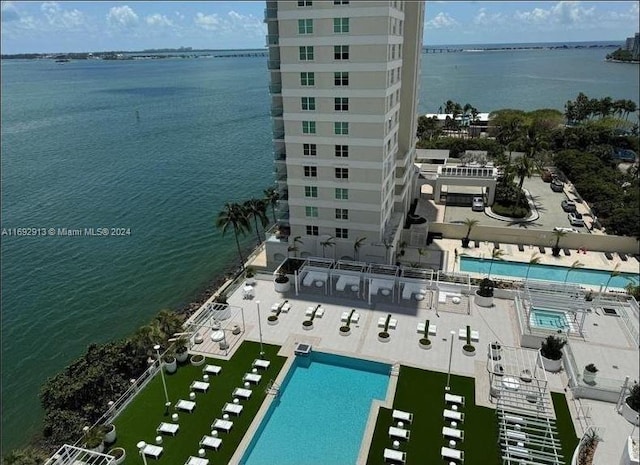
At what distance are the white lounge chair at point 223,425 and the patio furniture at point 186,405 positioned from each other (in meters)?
2.48

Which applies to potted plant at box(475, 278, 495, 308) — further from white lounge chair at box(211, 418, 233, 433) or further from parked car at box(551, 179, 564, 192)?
parked car at box(551, 179, 564, 192)

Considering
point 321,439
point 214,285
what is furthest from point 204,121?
point 321,439

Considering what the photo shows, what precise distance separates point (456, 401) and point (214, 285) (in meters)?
37.7

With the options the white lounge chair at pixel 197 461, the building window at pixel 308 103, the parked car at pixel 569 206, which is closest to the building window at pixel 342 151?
the building window at pixel 308 103

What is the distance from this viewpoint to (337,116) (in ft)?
146

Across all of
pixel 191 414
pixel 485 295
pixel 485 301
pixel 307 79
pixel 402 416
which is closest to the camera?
pixel 402 416

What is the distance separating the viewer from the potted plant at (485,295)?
140 feet

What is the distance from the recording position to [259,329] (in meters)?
40.1

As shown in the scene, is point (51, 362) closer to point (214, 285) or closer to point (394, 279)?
point (214, 285)

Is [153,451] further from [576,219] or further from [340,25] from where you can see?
[576,219]

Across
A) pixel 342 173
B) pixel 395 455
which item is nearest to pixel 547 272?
Answer: pixel 342 173

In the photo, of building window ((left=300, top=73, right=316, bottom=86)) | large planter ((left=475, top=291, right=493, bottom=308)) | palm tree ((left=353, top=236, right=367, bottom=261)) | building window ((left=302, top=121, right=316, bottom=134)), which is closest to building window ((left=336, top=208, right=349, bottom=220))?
palm tree ((left=353, top=236, right=367, bottom=261))

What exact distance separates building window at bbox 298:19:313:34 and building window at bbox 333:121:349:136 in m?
9.21

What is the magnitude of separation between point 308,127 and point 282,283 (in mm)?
16974
